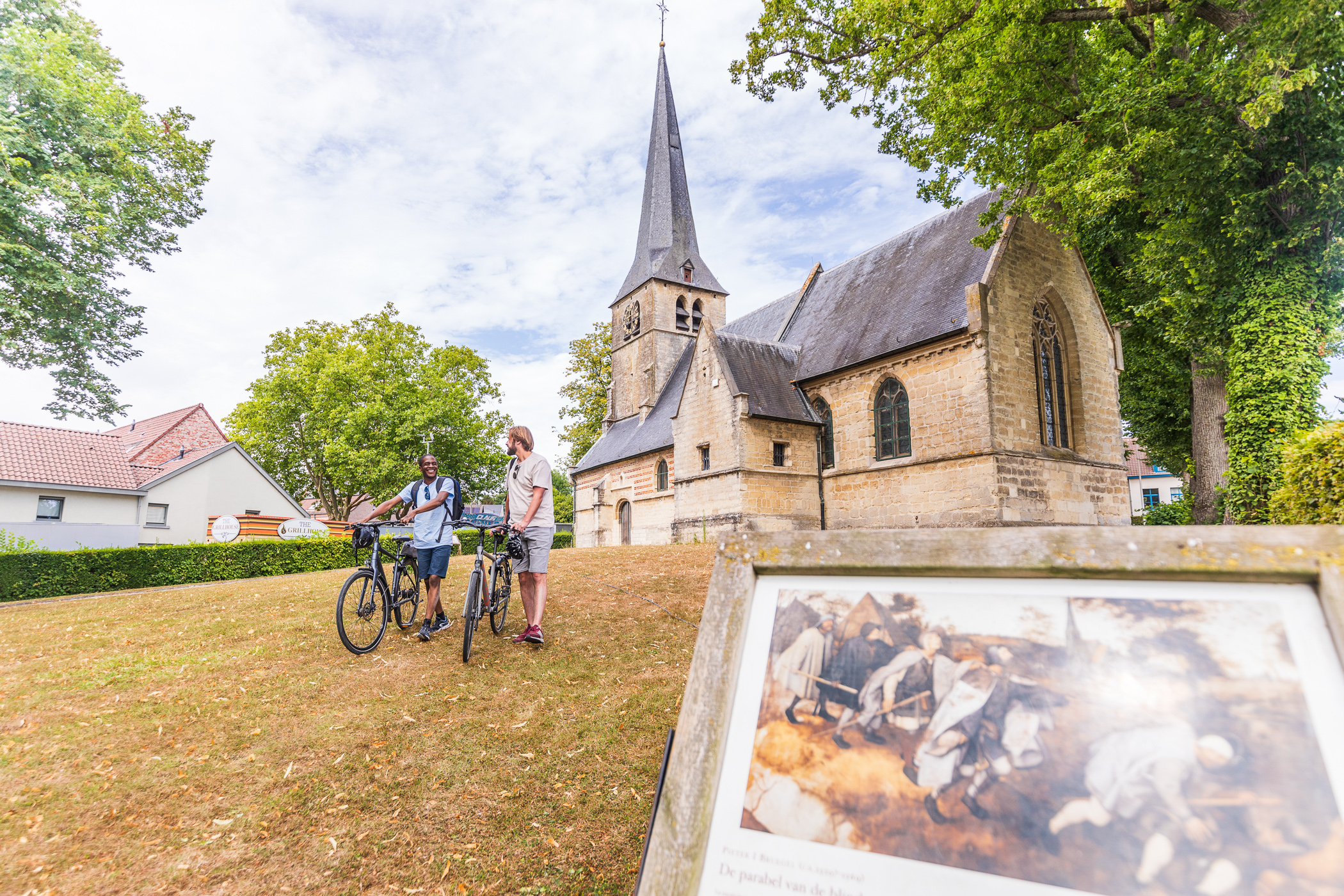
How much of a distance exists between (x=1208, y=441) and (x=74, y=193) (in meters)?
23.2

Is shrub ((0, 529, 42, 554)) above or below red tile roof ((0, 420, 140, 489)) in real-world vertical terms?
below

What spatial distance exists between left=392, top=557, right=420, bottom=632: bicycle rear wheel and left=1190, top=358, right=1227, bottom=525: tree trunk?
14.3 m

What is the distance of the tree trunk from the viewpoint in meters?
12.2

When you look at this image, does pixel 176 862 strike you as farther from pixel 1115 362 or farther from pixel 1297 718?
pixel 1115 362

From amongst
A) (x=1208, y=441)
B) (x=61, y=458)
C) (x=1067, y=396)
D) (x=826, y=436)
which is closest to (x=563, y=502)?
(x=61, y=458)

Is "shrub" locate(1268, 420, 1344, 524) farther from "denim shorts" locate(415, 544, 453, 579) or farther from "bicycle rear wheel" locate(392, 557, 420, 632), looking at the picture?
"bicycle rear wheel" locate(392, 557, 420, 632)

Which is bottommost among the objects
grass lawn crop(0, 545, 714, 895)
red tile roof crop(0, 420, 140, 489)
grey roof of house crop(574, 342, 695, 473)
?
grass lawn crop(0, 545, 714, 895)

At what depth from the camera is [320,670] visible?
5.57 metres

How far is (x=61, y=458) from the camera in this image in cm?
2352

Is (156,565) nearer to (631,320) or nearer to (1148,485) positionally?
(631,320)

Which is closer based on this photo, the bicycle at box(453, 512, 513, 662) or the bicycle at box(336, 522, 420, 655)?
the bicycle at box(453, 512, 513, 662)

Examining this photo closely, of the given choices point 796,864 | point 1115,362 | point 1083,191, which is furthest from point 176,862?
point 1115,362

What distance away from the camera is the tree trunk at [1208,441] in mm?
12234

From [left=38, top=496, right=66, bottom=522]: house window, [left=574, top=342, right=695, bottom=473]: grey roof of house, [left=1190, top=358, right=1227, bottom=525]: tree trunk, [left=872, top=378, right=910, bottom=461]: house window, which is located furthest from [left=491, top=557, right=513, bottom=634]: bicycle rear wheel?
[left=38, top=496, right=66, bottom=522]: house window
